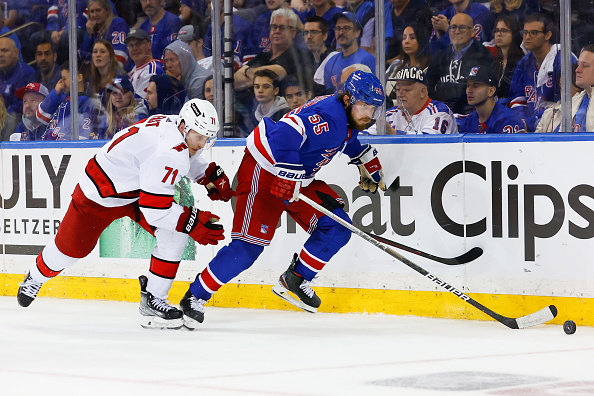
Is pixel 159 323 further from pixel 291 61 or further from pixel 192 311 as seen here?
pixel 291 61

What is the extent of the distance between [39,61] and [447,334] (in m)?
3.33

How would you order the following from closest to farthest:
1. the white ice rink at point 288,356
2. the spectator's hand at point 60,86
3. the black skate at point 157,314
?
the white ice rink at point 288,356, the black skate at point 157,314, the spectator's hand at point 60,86

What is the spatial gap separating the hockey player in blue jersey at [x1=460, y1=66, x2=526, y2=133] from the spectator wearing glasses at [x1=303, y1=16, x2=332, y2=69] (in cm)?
83

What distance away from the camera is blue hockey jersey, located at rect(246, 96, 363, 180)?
4.68 m

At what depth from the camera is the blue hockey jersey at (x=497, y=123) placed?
16.4 feet

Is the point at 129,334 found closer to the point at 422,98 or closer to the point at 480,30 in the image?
the point at 422,98

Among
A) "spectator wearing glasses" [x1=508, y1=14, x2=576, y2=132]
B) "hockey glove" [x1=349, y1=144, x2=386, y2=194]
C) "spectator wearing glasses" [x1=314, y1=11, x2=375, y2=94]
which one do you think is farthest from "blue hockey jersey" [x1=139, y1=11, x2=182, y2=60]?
"spectator wearing glasses" [x1=508, y1=14, x2=576, y2=132]

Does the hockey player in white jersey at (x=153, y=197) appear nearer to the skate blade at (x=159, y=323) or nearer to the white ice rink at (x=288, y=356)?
the skate blade at (x=159, y=323)

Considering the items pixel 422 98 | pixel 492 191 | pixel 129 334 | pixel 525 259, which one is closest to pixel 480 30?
pixel 422 98

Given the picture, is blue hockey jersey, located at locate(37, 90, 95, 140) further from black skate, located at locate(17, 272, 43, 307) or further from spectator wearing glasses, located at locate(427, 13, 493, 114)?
spectator wearing glasses, located at locate(427, 13, 493, 114)

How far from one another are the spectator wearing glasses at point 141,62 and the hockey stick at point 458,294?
167 centimetres

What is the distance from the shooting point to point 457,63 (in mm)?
5141

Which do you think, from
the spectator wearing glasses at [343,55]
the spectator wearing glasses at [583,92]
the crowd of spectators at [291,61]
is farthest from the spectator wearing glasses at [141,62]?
the spectator wearing glasses at [583,92]

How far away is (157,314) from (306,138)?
107 cm
